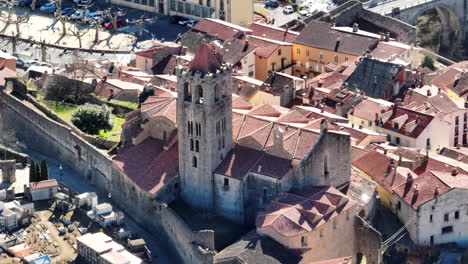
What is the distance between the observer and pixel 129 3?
172000mm

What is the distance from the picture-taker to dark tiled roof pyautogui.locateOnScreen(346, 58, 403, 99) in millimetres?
137000

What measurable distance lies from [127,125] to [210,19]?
3647 cm

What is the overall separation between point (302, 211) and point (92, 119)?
28.5m

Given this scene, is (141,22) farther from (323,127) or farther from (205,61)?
(323,127)

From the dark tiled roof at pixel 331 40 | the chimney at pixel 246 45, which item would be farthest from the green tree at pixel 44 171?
the dark tiled roof at pixel 331 40

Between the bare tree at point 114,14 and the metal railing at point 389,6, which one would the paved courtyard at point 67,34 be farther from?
the metal railing at point 389,6

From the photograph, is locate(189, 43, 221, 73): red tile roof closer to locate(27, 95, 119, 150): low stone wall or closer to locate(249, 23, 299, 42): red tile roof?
locate(27, 95, 119, 150): low stone wall

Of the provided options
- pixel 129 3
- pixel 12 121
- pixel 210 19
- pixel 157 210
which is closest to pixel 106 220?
pixel 157 210

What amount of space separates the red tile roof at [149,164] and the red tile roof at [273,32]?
3538cm

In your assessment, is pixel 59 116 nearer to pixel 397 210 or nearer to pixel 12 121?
pixel 12 121

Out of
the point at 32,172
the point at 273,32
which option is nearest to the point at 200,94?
the point at 32,172

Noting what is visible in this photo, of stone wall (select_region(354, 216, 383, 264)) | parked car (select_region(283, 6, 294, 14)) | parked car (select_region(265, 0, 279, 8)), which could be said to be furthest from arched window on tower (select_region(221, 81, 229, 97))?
parked car (select_region(265, 0, 279, 8))

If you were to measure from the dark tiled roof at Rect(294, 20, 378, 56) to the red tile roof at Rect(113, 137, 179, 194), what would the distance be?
34210 mm

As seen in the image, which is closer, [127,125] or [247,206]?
[247,206]
